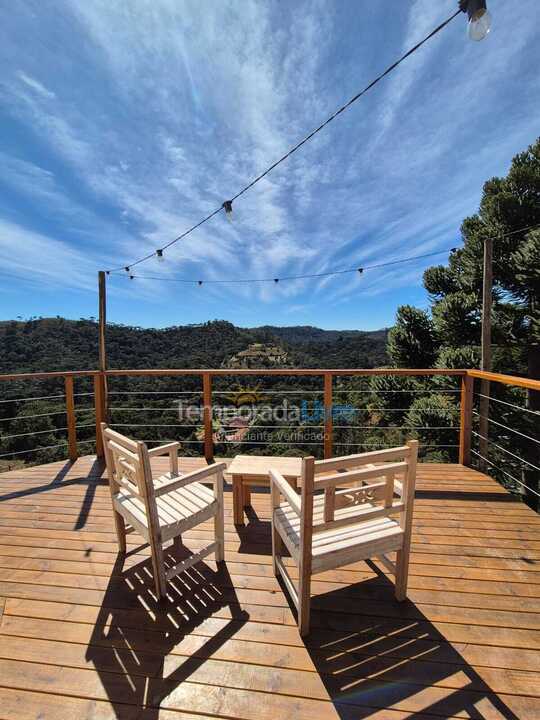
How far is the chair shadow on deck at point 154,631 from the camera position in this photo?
1111 mm

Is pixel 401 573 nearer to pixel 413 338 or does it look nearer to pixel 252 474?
pixel 252 474

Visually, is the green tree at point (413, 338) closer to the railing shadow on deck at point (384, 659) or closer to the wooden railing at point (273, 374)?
the wooden railing at point (273, 374)

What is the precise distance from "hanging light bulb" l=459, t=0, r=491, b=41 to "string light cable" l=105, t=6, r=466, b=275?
A: 41mm

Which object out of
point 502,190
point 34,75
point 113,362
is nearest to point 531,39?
point 502,190

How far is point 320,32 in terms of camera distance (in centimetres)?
284

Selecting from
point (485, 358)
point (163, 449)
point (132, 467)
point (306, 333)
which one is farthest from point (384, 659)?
point (306, 333)

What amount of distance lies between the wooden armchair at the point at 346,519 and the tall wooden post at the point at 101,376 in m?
2.65

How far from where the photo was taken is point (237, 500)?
2152 millimetres

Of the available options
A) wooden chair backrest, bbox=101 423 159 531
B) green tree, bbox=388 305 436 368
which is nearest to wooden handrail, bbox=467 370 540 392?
wooden chair backrest, bbox=101 423 159 531

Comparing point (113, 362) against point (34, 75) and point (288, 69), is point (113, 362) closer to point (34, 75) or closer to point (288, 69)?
point (34, 75)

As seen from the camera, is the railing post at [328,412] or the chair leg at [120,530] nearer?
the chair leg at [120,530]

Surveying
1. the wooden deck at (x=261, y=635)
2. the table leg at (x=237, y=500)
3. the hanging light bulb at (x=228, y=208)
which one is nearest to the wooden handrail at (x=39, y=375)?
the wooden deck at (x=261, y=635)

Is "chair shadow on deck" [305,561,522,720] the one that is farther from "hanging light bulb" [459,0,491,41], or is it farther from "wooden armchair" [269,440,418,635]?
"hanging light bulb" [459,0,491,41]

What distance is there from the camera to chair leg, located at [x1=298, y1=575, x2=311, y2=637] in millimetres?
1260
